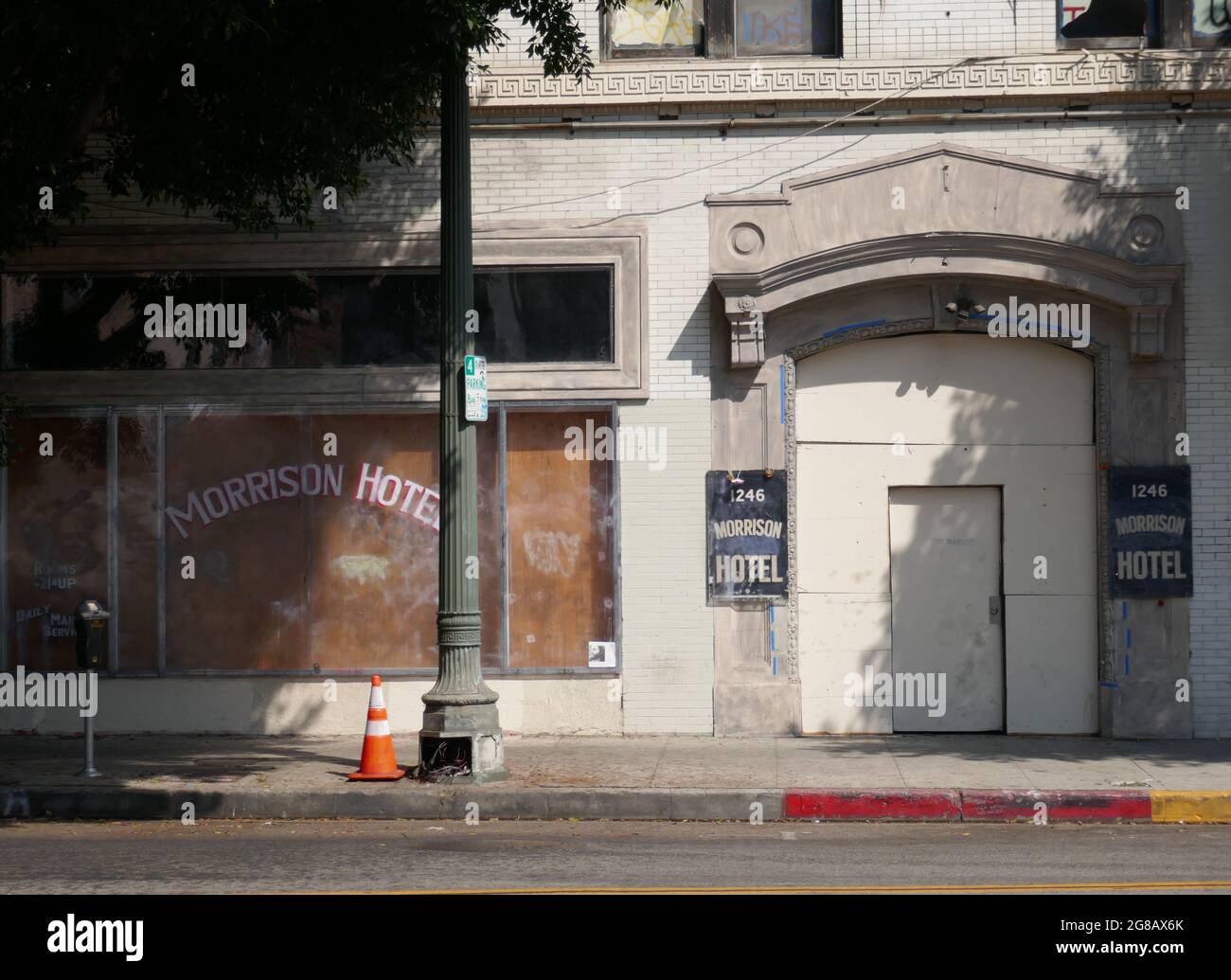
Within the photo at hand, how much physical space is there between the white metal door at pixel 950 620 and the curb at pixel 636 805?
10.5 feet

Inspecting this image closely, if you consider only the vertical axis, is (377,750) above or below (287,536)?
below

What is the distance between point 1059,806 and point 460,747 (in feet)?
14.7

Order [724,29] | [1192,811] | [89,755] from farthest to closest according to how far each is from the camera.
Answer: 1. [724,29]
2. [89,755]
3. [1192,811]

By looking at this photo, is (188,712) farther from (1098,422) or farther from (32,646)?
(1098,422)

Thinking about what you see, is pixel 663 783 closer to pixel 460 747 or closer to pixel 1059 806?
pixel 460 747

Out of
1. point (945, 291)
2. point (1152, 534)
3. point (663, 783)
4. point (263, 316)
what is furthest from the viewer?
point (263, 316)

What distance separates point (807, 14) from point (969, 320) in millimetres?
3394

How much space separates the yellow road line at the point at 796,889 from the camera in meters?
7.62

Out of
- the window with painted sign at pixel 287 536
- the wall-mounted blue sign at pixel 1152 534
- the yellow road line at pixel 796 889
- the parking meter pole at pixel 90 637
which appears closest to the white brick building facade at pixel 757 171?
the wall-mounted blue sign at pixel 1152 534

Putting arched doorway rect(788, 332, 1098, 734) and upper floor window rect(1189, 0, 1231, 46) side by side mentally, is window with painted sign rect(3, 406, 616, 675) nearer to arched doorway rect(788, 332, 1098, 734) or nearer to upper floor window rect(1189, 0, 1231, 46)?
arched doorway rect(788, 332, 1098, 734)

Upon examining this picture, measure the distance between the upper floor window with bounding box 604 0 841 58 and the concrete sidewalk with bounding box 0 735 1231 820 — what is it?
669 cm

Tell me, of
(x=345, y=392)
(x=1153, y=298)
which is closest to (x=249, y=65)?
(x=345, y=392)

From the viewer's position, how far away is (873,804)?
34.7 feet

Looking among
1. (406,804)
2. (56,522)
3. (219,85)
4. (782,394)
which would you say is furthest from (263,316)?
(406,804)
